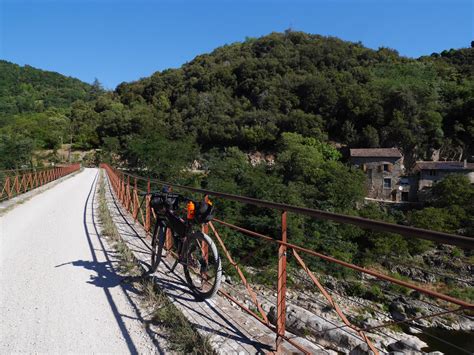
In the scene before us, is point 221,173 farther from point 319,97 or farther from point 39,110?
point 39,110

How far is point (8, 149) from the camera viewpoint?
33.3 metres

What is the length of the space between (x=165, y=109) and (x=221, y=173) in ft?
181

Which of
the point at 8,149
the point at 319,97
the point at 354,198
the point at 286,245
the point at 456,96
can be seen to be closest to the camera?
the point at 286,245

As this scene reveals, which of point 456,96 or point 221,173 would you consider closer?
point 221,173

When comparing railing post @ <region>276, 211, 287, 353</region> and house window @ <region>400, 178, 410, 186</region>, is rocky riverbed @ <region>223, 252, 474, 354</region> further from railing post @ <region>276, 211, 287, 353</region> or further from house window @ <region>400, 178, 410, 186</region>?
house window @ <region>400, 178, 410, 186</region>

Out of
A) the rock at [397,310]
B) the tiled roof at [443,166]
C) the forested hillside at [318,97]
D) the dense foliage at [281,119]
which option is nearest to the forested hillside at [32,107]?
the dense foliage at [281,119]

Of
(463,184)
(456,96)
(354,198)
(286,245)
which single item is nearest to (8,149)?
(354,198)

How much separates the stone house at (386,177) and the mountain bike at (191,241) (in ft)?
155

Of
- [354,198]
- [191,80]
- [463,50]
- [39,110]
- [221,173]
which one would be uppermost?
[463,50]

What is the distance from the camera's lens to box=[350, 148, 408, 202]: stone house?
45938 millimetres

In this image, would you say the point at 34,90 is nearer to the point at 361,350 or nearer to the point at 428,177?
the point at 428,177

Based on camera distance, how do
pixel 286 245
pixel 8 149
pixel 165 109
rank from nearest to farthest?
pixel 286 245
pixel 8 149
pixel 165 109

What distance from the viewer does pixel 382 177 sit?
47531 mm

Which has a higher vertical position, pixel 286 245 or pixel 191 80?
pixel 191 80
